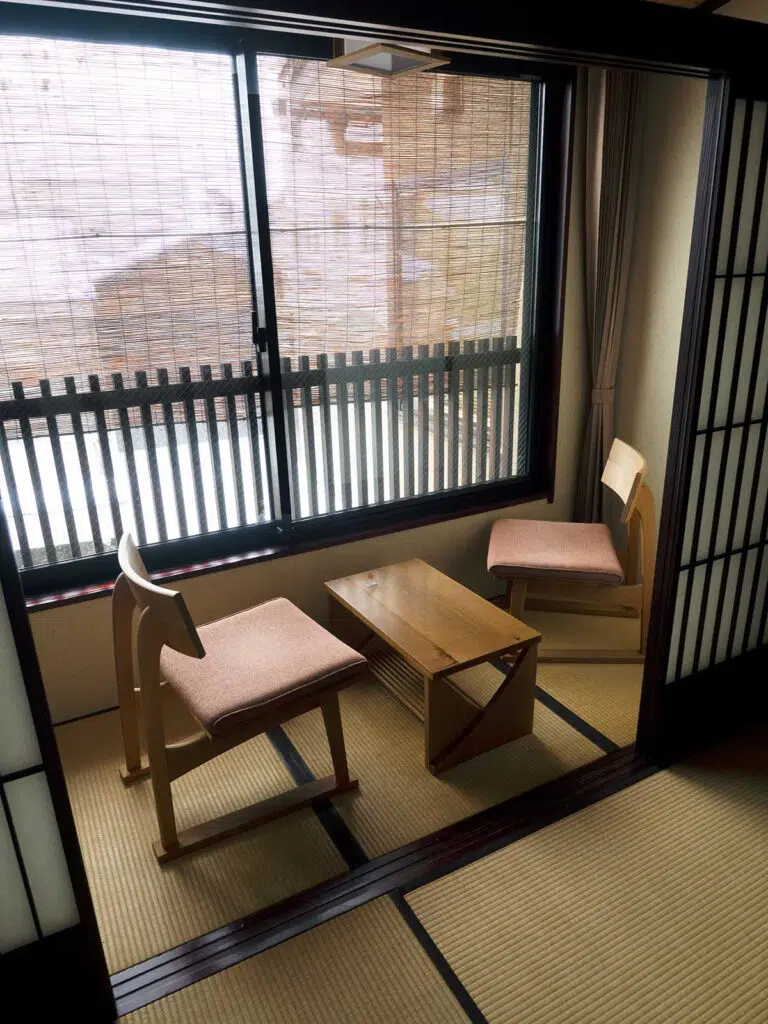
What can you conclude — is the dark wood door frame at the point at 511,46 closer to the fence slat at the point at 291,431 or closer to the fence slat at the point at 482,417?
the fence slat at the point at 291,431

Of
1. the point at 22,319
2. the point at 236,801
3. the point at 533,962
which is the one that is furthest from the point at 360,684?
the point at 22,319

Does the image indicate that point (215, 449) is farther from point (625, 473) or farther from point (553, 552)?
point (625, 473)

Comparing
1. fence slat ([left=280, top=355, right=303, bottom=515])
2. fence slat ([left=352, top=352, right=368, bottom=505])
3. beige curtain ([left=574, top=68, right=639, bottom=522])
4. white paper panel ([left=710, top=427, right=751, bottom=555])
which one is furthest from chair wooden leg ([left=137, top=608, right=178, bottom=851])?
beige curtain ([left=574, top=68, right=639, bottom=522])

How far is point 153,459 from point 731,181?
2.05m

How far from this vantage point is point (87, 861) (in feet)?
6.89

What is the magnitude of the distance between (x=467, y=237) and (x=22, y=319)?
1729mm

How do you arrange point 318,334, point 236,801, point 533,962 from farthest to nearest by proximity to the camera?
point 318,334 < point 236,801 < point 533,962

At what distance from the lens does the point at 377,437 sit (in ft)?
10.2

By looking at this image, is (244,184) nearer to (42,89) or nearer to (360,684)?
(42,89)

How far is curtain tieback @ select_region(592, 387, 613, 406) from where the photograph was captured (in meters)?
3.44

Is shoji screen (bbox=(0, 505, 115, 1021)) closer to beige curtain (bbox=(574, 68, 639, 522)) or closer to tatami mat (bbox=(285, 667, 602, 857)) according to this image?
tatami mat (bbox=(285, 667, 602, 857))

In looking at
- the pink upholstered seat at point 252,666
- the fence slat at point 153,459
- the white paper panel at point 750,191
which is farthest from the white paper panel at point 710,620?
the fence slat at point 153,459

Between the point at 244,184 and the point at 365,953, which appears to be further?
the point at 244,184

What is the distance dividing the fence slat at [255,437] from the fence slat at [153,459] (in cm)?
36
